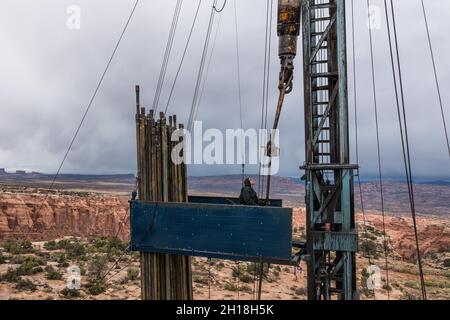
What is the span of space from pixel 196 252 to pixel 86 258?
15.4 metres

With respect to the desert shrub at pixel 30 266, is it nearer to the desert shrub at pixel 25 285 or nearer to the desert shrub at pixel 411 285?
the desert shrub at pixel 25 285

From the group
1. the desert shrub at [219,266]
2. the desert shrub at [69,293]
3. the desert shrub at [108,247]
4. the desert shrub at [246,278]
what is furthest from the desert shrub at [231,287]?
the desert shrub at [108,247]

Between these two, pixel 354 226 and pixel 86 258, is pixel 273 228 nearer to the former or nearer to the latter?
pixel 354 226

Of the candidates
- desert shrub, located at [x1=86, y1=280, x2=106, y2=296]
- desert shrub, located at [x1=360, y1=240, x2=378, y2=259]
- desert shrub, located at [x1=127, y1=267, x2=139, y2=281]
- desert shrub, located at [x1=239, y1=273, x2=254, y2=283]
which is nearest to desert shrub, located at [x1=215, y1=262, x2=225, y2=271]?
desert shrub, located at [x1=239, y1=273, x2=254, y2=283]

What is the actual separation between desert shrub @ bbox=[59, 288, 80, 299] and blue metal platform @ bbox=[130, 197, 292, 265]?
855cm

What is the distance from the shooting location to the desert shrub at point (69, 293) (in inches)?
491

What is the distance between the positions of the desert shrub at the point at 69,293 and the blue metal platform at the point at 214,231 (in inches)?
337

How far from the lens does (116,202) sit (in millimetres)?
39781

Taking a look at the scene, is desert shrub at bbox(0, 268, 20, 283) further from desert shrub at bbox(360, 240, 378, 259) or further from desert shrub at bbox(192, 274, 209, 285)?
desert shrub at bbox(360, 240, 378, 259)

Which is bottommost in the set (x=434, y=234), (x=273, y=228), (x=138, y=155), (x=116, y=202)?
(x=434, y=234)

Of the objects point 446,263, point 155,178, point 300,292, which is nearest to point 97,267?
point 300,292

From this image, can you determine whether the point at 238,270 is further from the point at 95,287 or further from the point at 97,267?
the point at 95,287

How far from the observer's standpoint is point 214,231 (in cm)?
548
